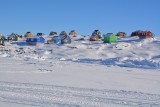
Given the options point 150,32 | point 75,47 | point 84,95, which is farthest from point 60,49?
point 84,95

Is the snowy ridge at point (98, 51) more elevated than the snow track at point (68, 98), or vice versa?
the snowy ridge at point (98, 51)

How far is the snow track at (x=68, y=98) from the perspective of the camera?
815cm

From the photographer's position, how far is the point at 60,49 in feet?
133

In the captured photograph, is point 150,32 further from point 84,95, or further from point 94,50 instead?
point 84,95

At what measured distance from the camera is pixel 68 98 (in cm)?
882

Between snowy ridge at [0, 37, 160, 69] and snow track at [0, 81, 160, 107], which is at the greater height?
snowy ridge at [0, 37, 160, 69]

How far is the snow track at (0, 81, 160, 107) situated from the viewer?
8152 millimetres

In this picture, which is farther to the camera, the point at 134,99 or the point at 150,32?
the point at 150,32

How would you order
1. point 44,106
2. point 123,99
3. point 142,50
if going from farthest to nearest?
point 142,50, point 123,99, point 44,106

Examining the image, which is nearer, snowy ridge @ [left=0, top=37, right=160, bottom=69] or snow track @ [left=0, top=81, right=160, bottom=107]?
snow track @ [left=0, top=81, right=160, bottom=107]

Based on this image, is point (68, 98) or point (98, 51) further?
point (98, 51)

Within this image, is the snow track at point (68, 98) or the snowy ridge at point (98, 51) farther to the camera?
the snowy ridge at point (98, 51)

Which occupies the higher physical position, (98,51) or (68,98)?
(98,51)

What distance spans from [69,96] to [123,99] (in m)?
1.31
